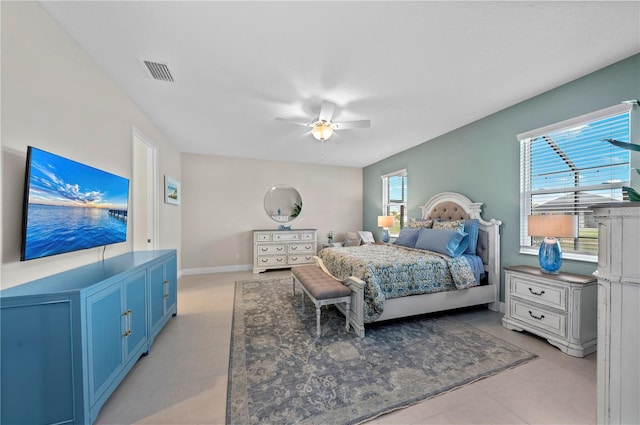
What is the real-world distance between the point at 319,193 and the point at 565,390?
5047 mm

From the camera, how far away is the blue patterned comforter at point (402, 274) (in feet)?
7.96

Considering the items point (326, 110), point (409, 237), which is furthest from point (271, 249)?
point (326, 110)

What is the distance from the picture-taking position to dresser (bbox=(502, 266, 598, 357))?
2049 millimetres

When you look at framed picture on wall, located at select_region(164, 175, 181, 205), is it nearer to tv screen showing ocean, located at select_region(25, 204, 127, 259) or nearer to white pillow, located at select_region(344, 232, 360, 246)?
tv screen showing ocean, located at select_region(25, 204, 127, 259)

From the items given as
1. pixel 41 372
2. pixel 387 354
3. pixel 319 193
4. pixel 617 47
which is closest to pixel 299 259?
pixel 319 193

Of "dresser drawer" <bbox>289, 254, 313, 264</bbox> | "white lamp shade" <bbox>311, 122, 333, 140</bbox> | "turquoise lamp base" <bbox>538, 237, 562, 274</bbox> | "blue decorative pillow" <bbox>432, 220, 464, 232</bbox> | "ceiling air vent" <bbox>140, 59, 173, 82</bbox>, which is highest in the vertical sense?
"ceiling air vent" <bbox>140, 59, 173, 82</bbox>

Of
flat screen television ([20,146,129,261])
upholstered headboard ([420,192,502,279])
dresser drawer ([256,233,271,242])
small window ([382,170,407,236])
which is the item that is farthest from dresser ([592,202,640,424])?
dresser drawer ([256,233,271,242])

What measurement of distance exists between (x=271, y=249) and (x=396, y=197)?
3070 millimetres

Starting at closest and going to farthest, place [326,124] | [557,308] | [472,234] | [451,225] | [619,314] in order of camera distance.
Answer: [619,314], [557,308], [326,124], [472,234], [451,225]

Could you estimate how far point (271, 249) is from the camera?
523cm

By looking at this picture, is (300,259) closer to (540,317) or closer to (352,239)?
(352,239)

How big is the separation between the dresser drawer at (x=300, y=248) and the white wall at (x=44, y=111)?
131 inches

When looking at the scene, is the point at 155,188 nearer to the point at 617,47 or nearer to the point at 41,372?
the point at 41,372

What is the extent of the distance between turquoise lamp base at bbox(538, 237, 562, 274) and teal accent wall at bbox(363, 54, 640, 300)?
0.26 metres
